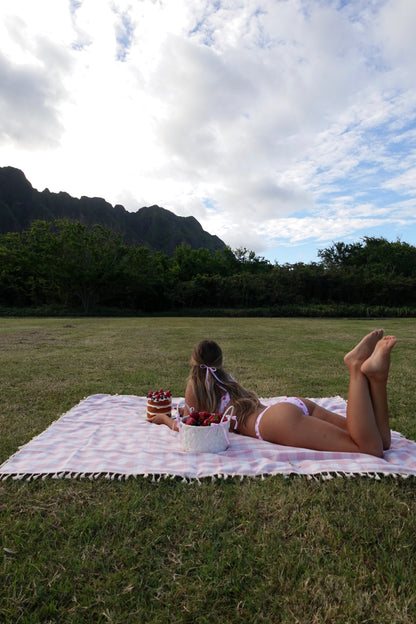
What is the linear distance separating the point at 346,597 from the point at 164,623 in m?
0.68

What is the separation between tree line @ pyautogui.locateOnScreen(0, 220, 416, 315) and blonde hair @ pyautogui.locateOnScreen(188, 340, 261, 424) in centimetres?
2083

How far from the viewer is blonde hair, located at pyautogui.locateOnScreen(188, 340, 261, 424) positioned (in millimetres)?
2762

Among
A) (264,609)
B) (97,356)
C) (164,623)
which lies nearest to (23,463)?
(164,623)

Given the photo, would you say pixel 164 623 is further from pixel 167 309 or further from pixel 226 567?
pixel 167 309

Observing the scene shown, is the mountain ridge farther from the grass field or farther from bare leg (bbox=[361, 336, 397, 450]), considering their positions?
the grass field

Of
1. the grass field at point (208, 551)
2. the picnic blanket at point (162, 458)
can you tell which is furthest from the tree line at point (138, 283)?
the grass field at point (208, 551)

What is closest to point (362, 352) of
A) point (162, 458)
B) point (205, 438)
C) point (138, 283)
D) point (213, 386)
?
point (213, 386)

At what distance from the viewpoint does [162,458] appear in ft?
8.07

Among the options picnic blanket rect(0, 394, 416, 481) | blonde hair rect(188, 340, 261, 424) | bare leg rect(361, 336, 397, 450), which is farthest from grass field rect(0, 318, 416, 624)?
blonde hair rect(188, 340, 261, 424)

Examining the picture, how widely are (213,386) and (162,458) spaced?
64 centimetres

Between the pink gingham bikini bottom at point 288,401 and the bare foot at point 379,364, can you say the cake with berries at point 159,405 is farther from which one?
the bare foot at point 379,364

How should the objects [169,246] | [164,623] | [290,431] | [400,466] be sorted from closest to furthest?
[164,623] < [400,466] < [290,431] < [169,246]

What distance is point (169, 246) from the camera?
77.2 m

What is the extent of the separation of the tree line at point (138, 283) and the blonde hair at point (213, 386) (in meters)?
20.8
